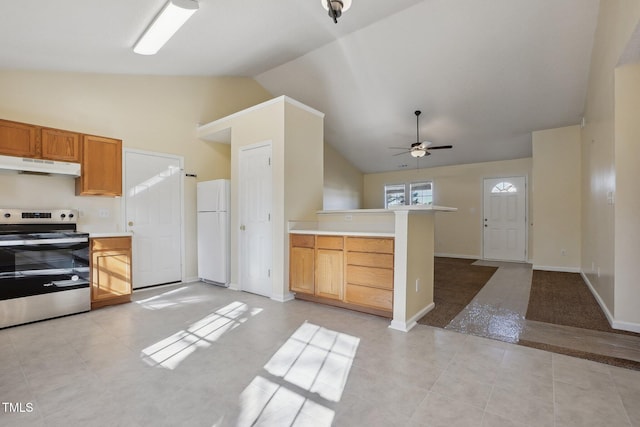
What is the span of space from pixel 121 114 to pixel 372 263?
397 centimetres

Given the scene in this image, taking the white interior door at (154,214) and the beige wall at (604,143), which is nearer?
the beige wall at (604,143)

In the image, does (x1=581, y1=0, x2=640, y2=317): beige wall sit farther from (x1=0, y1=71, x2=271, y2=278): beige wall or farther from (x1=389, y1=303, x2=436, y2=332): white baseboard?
(x1=0, y1=71, x2=271, y2=278): beige wall

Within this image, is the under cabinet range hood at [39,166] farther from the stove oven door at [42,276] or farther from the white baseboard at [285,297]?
the white baseboard at [285,297]

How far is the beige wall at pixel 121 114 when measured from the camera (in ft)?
11.2

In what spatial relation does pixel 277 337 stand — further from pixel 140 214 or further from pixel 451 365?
pixel 140 214

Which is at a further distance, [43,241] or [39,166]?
[39,166]

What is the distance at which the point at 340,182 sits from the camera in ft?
27.8

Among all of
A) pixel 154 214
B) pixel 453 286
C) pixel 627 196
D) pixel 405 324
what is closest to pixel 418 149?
pixel 453 286

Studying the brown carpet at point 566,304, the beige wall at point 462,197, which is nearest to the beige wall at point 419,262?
the brown carpet at point 566,304

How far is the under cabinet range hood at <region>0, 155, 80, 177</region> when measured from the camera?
3070 millimetres

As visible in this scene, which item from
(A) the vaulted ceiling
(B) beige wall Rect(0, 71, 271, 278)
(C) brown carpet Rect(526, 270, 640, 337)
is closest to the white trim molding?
(C) brown carpet Rect(526, 270, 640, 337)

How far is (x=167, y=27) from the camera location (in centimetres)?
294

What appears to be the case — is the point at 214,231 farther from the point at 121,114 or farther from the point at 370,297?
the point at 370,297

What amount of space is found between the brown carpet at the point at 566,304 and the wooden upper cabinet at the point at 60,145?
550cm
